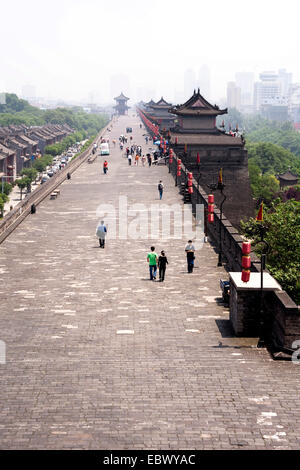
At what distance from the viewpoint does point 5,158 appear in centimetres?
7888

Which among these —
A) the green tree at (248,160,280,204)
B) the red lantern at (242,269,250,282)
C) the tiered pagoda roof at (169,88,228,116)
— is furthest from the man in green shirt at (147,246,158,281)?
the green tree at (248,160,280,204)

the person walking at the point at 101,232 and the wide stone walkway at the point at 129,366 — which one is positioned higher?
the person walking at the point at 101,232

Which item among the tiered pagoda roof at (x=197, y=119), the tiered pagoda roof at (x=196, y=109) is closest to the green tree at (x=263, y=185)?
the tiered pagoda roof at (x=197, y=119)

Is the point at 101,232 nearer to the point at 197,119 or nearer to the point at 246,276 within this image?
the point at 246,276

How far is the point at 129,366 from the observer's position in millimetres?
10930

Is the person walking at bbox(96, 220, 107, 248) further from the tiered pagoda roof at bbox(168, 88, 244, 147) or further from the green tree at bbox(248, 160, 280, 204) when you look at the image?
the green tree at bbox(248, 160, 280, 204)

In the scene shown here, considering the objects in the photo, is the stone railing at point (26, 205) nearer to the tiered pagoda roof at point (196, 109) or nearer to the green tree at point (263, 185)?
the tiered pagoda roof at point (196, 109)

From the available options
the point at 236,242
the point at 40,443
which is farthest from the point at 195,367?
the point at 236,242

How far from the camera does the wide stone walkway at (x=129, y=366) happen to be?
8625 millimetres

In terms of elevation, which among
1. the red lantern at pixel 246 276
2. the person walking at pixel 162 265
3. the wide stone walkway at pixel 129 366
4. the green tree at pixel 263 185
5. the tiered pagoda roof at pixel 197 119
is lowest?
the green tree at pixel 263 185

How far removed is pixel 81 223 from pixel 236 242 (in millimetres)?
10468

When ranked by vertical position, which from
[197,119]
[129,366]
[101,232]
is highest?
[197,119]

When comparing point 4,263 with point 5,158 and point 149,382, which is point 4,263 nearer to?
point 149,382

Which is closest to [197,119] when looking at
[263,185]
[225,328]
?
[263,185]
